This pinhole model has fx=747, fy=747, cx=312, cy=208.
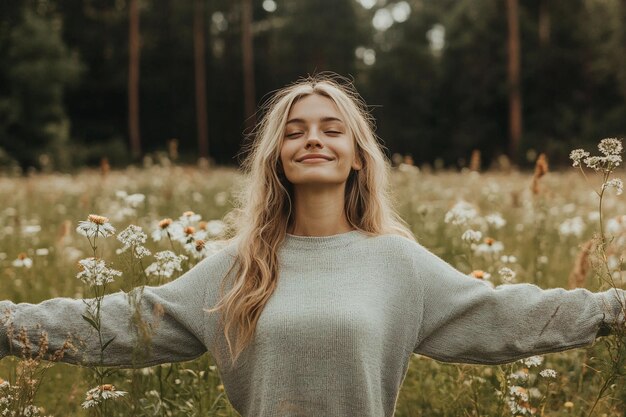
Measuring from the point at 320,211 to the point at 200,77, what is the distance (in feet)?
91.7

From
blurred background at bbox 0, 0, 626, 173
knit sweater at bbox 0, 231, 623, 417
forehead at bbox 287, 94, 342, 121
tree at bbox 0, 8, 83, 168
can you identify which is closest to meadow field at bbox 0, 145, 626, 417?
knit sweater at bbox 0, 231, 623, 417

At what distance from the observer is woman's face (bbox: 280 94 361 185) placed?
2.56m

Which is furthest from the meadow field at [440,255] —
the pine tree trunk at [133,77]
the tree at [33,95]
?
the pine tree trunk at [133,77]

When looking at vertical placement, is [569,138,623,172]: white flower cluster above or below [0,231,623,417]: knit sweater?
above

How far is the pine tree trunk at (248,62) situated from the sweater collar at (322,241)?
25982mm

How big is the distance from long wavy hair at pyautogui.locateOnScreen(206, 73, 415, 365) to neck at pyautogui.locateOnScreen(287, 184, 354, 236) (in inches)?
3.3

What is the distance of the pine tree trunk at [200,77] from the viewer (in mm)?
28922

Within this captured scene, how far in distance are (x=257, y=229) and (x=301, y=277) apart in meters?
0.30

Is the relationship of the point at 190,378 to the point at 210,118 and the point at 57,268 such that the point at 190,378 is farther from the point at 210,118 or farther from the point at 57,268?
the point at 210,118

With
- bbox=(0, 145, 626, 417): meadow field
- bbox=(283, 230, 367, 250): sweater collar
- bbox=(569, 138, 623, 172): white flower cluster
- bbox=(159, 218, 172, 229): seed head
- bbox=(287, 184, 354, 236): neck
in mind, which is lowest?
bbox=(0, 145, 626, 417): meadow field

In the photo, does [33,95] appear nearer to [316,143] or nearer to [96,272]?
[316,143]

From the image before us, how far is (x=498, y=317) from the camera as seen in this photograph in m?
2.40

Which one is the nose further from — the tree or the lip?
the tree

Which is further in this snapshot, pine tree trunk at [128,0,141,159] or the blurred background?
pine tree trunk at [128,0,141,159]
